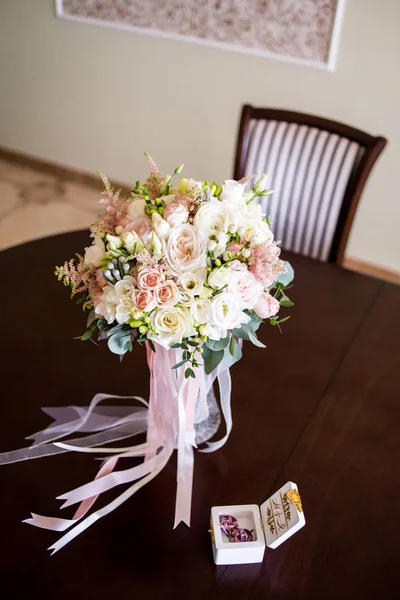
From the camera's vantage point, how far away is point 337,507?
1169 millimetres

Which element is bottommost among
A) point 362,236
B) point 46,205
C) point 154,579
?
point 46,205

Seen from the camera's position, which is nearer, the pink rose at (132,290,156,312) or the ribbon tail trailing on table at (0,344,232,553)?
the pink rose at (132,290,156,312)

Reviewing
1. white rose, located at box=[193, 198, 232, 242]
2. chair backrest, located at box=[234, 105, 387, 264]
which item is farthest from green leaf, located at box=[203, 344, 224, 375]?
chair backrest, located at box=[234, 105, 387, 264]

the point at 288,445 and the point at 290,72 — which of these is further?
the point at 290,72

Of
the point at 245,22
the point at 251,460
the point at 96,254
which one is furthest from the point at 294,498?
the point at 245,22

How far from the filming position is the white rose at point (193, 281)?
3.20 feet

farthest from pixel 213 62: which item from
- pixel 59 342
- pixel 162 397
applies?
pixel 162 397

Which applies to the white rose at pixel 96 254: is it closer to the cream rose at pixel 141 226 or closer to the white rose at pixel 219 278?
the cream rose at pixel 141 226

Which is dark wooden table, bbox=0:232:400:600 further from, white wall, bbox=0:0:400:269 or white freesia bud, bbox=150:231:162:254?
white wall, bbox=0:0:400:269

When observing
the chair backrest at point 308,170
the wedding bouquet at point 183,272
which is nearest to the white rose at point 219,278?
the wedding bouquet at point 183,272

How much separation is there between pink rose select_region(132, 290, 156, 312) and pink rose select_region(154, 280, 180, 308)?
0.04 feet

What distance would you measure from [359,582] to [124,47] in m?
3.03

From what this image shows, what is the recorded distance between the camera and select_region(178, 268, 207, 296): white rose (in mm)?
977

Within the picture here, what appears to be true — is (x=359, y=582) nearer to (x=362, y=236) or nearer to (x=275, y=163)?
(x=275, y=163)
